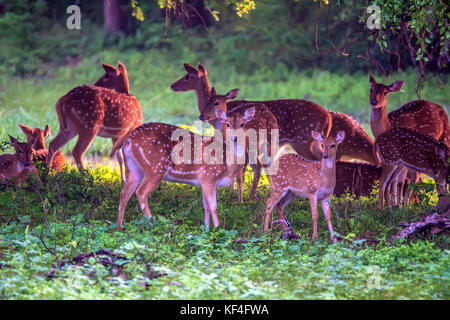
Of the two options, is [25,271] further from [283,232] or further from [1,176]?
[1,176]

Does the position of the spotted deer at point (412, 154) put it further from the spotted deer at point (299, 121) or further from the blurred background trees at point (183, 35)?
the blurred background trees at point (183, 35)

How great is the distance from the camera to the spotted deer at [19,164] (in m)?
10.4

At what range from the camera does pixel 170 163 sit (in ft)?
30.0

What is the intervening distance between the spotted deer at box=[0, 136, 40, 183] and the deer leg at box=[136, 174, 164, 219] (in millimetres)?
1812

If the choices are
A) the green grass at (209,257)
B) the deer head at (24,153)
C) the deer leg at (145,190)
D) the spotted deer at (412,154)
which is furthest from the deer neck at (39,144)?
the spotted deer at (412,154)

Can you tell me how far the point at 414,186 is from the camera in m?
8.91

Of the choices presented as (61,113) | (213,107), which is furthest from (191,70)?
(61,113)

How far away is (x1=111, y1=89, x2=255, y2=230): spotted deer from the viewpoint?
9.07 metres

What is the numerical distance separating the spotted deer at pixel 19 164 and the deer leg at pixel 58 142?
0.40m

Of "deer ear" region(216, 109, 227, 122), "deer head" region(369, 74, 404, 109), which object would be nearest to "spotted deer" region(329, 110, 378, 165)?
"deer head" region(369, 74, 404, 109)

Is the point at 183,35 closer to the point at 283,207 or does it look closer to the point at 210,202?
the point at 283,207

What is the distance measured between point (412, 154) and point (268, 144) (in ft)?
6.28

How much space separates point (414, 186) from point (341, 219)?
0.84 m

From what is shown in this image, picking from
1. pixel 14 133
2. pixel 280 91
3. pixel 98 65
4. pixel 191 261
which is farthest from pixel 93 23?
pixel 191 261
